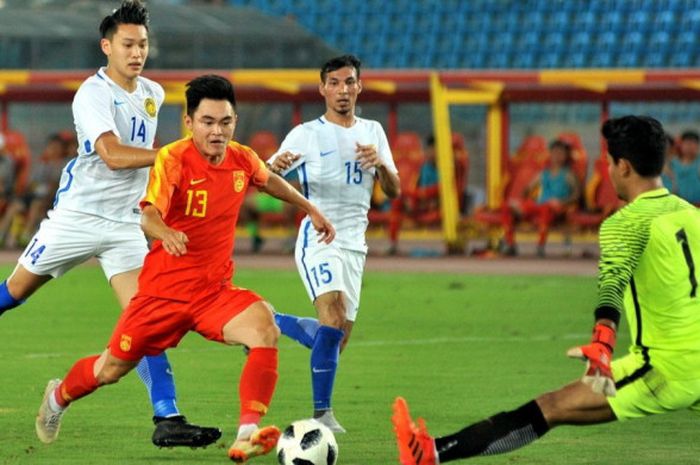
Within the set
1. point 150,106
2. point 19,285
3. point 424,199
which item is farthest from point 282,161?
point 424,199

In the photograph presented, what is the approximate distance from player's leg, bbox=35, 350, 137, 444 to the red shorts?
11 cm

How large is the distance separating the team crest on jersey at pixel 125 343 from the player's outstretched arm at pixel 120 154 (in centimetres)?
96

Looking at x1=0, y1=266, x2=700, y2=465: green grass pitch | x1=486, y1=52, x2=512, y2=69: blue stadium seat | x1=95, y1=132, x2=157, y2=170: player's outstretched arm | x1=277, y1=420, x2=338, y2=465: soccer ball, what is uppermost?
x1=486, y1=52, x2=512, y2=69: blue stadium seat

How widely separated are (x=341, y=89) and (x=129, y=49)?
1.37 metres

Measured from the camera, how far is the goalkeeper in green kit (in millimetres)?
6348

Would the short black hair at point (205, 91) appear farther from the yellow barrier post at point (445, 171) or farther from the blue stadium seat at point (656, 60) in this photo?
the blue stadium seat at point (656, 60)

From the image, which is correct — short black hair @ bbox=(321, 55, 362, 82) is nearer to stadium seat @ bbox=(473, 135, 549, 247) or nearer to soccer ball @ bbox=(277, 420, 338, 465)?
soccer ball @ bbox=(277, 420, 338, 465)

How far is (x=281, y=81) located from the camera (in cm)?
2480

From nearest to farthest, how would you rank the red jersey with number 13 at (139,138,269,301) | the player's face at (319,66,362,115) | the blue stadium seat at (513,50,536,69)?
the red jersey with number 13 at (139,138,269,301)
the player's face at (319,66,362,115)
the blue stadium seat at (513,50,536,69)

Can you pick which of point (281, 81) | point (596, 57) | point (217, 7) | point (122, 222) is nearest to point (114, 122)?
point (122, 222)

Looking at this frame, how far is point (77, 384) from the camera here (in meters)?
7.85

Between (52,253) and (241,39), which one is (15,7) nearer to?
(241,39)

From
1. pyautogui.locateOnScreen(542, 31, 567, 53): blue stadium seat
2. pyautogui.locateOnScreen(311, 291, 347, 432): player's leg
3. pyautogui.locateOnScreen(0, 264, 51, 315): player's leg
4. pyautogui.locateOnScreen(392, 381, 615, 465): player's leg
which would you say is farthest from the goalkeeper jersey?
pyautogui.locateOnScreen(542, 31, 567, 53): blue stadium seat

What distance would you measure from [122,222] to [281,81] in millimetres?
16175
